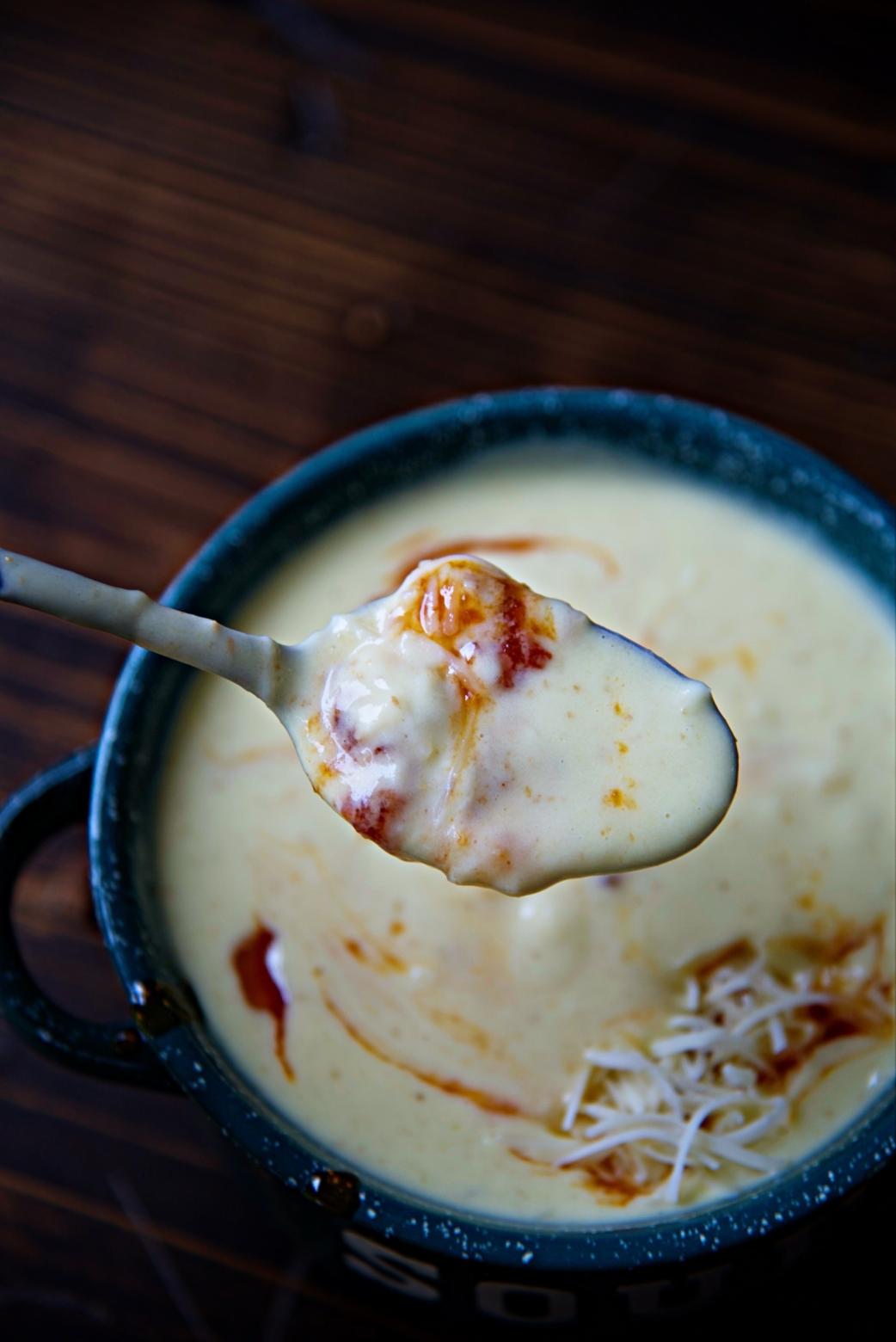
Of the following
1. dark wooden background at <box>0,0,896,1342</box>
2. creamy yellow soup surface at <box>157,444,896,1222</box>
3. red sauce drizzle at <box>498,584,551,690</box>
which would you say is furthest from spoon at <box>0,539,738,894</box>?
dark wooden background at <box>0,0,896,1342</box>

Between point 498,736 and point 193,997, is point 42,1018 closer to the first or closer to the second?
point 193,997

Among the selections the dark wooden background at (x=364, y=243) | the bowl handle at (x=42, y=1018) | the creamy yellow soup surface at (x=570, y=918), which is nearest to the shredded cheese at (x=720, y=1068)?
the creamy yellow soup surface at (x=570, y=918)

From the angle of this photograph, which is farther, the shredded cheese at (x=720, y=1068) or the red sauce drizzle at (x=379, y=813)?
the shredded cheese at (x=720, y=1068)

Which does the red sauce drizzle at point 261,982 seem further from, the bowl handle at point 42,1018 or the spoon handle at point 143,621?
the spoon handle at point 143,621

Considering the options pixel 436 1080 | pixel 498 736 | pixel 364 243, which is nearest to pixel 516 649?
pixel 498 736

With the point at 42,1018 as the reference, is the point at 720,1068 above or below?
above

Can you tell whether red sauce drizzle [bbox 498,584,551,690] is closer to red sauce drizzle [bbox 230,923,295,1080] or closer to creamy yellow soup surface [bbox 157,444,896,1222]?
creamy yellow soup surface [bbox 157,444,896,1222]
